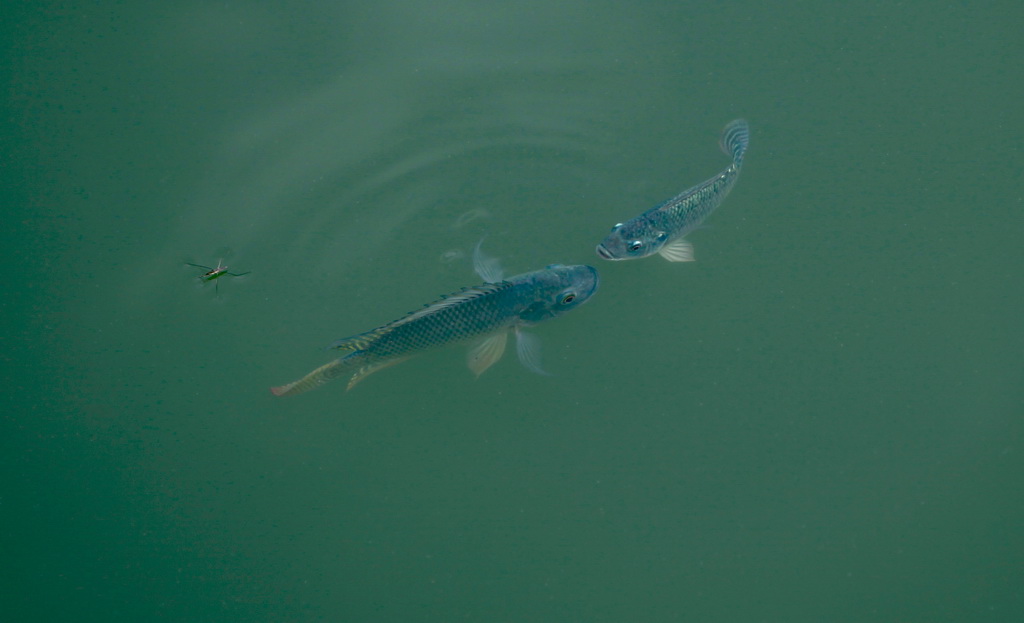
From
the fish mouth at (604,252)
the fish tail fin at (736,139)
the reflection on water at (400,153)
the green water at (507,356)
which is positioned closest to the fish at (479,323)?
the fish mouth at (604,252)

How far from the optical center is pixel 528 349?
116 inches

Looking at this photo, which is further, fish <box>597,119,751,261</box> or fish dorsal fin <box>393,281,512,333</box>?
fish <box>597,119,751,261</box>

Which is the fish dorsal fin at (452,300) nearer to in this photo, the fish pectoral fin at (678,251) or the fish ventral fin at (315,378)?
the fish ventral fin at (315,378)

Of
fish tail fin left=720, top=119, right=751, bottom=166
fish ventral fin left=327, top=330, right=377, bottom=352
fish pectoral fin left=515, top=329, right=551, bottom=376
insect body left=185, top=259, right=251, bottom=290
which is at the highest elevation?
fish tail fin left=720, top=119, right=751, bottom=166

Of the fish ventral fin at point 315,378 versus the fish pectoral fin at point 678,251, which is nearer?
the fish ventral fin at point 315,378

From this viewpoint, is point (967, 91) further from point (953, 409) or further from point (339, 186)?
point (339, 186)

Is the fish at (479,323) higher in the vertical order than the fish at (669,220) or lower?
lower

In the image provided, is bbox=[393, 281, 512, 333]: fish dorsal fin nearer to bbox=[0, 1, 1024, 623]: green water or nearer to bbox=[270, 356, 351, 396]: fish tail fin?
bbox=[270, 356, 351, 396]: fish tail fin

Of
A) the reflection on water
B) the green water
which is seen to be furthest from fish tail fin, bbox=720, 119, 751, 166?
the reflection on water

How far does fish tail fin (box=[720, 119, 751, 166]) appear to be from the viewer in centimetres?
296

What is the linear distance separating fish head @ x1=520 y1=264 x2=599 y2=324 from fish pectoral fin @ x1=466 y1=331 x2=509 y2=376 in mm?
186

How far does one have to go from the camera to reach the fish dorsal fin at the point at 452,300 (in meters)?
2.60

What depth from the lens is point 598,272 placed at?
3.05 m

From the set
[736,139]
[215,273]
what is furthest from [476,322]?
[736,139]
